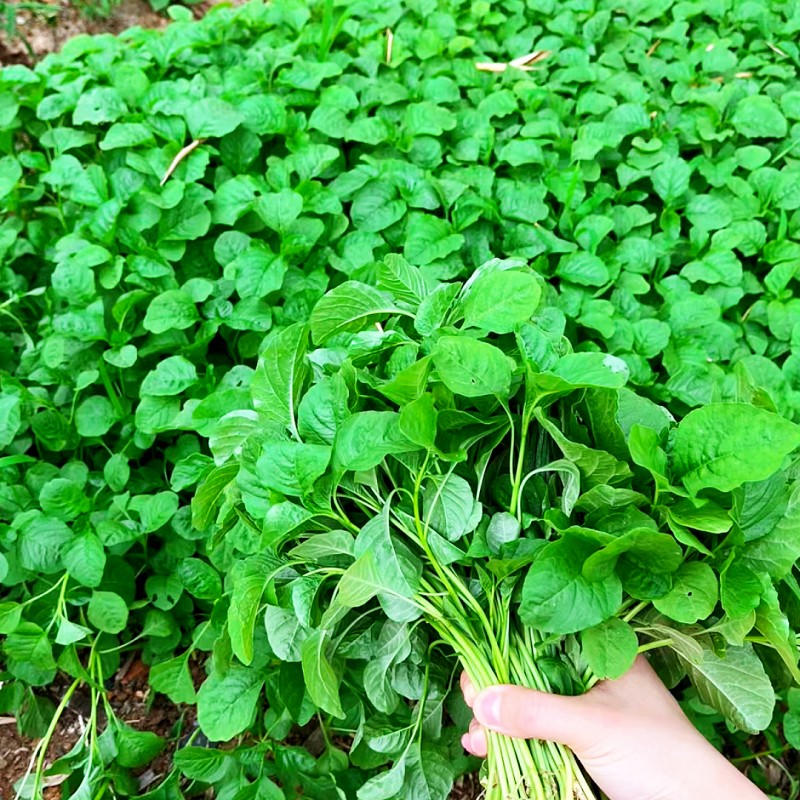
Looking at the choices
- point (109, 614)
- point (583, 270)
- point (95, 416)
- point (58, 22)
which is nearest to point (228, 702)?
point (109, 614)

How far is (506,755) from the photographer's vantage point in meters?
0.91

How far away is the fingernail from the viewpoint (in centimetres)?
85

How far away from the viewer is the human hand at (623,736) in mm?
853

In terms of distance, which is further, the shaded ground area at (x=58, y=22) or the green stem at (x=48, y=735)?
the shaded ground area at (x=58, y=22)

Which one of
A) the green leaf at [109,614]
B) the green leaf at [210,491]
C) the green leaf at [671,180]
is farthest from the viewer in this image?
the green leaf at [671,180]

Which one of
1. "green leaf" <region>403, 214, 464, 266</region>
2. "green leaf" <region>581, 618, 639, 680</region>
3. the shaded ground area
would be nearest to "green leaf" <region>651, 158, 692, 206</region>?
"green leaf" <region>403, 214, 464, 266</region>

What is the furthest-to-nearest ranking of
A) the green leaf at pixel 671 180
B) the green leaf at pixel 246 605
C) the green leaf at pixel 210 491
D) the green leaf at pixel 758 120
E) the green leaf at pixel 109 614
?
1. the green leaf at pixel 758 120
2. the green leaf at pixel 671 180
3. the green leaf at pixel 109 614
4. the green leaf at pixel 210 491
5. the green leaf at pixel 246 605

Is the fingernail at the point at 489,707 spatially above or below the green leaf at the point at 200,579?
above

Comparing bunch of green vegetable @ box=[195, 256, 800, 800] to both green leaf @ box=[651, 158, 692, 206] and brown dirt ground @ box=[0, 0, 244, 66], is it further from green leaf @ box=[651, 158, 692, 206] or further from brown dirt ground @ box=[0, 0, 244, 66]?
brown dirt ground @ box=[0, 0, 244, 66]

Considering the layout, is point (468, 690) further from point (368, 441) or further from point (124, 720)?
point (124, 720)

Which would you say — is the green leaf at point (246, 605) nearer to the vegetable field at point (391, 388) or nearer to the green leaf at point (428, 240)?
the vegetable field at point (391, 388)

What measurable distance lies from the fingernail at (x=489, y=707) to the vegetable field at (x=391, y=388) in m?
0.04

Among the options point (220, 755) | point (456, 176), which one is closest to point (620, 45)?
point (456, 176)

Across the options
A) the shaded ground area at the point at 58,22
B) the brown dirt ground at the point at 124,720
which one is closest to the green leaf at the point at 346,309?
the brown dirt ground at the point at 124,720
